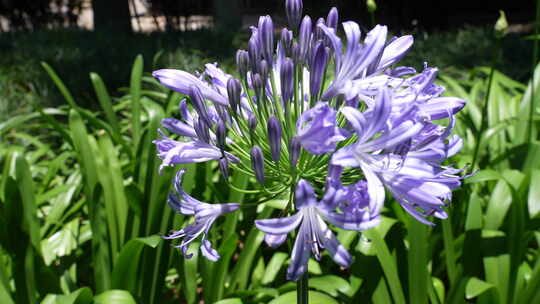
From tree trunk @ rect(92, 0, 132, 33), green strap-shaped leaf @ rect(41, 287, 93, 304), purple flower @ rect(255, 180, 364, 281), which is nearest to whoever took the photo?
purple flower @ rect(255, 180, 364, 281)

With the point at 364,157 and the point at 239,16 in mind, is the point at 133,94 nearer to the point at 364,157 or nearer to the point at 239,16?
the point at 364,157

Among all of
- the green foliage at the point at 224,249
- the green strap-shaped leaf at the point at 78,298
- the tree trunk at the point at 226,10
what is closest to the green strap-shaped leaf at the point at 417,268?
the green foliage at the point at 224,249

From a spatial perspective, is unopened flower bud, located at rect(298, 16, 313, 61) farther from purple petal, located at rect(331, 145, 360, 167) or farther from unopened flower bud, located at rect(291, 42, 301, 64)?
purple petal, located at rect(331, 145, 360, 167)

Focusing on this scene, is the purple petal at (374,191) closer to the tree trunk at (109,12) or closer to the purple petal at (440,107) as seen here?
the purple petal at (440,107)

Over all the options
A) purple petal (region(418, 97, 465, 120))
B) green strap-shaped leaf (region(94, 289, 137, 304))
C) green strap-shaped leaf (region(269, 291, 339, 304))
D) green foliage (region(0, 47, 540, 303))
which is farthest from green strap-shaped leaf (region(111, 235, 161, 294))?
purple petal (region(418, 97, 465, 120))

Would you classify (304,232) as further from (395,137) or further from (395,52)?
(395,52)

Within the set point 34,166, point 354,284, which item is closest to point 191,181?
point 354,284
